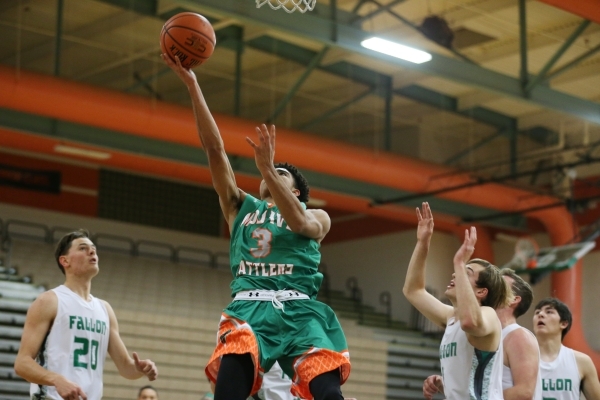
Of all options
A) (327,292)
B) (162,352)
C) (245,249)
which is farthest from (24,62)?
(245,249)

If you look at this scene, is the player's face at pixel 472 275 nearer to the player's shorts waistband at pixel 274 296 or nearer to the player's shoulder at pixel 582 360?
the player's shorts waistband at pixel 274 296

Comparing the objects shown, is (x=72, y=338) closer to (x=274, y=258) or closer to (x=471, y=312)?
(x=274, y=258)

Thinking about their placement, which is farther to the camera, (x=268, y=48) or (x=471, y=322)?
(x=268, y=48)

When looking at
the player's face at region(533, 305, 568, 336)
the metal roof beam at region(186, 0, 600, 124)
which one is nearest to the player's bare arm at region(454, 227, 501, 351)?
the player's face at region(533, 305, 568, 336)

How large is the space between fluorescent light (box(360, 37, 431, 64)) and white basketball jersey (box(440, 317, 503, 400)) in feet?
24.5

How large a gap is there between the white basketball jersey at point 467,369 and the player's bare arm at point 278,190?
1.34m

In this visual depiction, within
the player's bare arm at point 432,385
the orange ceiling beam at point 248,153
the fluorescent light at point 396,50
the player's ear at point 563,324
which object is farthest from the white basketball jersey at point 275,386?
the orange ceiling beam at point 248,153

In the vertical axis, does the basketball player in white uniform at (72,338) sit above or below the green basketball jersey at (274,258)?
below

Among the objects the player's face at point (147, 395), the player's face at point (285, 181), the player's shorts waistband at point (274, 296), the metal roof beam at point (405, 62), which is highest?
the metal roof beam at point (405, 62)

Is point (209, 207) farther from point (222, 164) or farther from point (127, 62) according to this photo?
point (222, 164)

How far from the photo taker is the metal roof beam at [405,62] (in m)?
12.3

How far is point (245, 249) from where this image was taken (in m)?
5.00

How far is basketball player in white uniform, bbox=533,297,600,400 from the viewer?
730cm

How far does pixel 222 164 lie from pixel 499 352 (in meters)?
1.97
